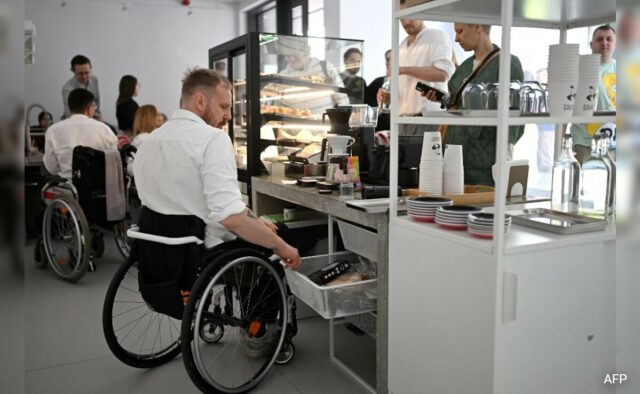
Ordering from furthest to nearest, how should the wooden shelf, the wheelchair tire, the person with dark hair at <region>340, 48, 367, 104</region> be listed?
the person with dark hair at <region>340, 48, 367, 104</region>
the wheelchair tire
the wooden shelf

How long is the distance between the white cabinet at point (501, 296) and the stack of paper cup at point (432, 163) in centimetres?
24

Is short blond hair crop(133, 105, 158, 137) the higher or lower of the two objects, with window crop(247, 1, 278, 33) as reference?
lower

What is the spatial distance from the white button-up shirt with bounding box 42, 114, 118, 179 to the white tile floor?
1210 millimetres

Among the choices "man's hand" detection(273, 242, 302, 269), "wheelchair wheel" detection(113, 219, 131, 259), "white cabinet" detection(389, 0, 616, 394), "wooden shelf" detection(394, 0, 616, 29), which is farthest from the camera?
"wheelchair wheel" detection(113, 219, 131, 259)

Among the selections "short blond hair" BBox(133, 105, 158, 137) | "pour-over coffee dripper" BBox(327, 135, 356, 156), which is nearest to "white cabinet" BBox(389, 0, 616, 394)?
"pour-over coffee dripper" BBox(327, 135, 356, 156)

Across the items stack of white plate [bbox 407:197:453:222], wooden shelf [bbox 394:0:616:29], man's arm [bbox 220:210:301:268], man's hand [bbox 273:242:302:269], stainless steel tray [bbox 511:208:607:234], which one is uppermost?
wooden shelf [bbox 394:0:616:29]

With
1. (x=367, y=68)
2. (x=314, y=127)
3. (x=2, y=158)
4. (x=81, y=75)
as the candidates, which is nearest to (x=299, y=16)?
(x=367, y=68)

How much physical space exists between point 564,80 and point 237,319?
5.01 ft

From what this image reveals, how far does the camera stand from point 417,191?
238 centimetres

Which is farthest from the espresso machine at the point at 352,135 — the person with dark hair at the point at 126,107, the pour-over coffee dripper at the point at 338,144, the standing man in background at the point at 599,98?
the person with dark hair at the point at 126,107

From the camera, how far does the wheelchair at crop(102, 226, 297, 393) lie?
7.45 ft

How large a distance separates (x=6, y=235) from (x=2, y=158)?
3 cm

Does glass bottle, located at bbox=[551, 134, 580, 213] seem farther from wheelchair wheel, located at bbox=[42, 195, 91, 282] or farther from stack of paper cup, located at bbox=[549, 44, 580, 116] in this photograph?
wheelchair wheel, located at bbox=[42, 195, 91, 282]

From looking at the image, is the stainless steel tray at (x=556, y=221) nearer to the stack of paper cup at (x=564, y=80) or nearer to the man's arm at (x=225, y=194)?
the stack of paper cup at (x=564, y=80)
